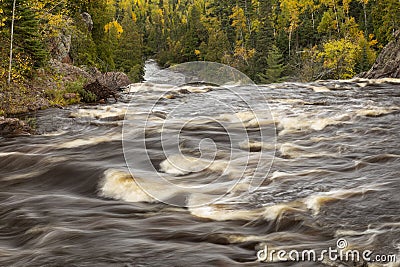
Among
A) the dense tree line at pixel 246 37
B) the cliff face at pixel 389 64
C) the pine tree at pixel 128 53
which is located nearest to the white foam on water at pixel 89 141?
the dense tree line at pixel 246 37

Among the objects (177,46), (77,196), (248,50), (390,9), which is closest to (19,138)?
(77,196)

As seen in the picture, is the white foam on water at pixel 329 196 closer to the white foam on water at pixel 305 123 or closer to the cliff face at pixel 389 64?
the white foam on water at pixel 305 123

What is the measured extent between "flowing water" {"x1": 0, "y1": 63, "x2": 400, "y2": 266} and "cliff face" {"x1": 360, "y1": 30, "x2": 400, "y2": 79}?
66.4ft

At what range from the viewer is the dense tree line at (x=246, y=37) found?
22328 mm

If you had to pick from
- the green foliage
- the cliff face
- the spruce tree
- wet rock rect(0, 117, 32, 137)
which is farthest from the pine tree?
wet rock rect(0, 117, 32, 137)

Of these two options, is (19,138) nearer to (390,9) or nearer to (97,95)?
(97,95)

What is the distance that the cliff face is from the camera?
1246 inches

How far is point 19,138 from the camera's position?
1175 centimetres

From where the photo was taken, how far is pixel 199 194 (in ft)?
22.4

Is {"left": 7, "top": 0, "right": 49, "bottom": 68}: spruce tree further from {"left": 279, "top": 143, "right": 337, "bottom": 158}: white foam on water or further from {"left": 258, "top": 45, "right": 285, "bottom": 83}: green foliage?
{"left": 258, "top": 45, "right": 285, "bottom": 83}: green foliage

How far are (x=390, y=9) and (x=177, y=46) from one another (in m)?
45.1

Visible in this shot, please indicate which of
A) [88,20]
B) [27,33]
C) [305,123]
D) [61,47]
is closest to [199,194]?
[305,123]

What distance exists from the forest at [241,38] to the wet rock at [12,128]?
17.9 ft

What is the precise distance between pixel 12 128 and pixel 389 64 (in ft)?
90.5
